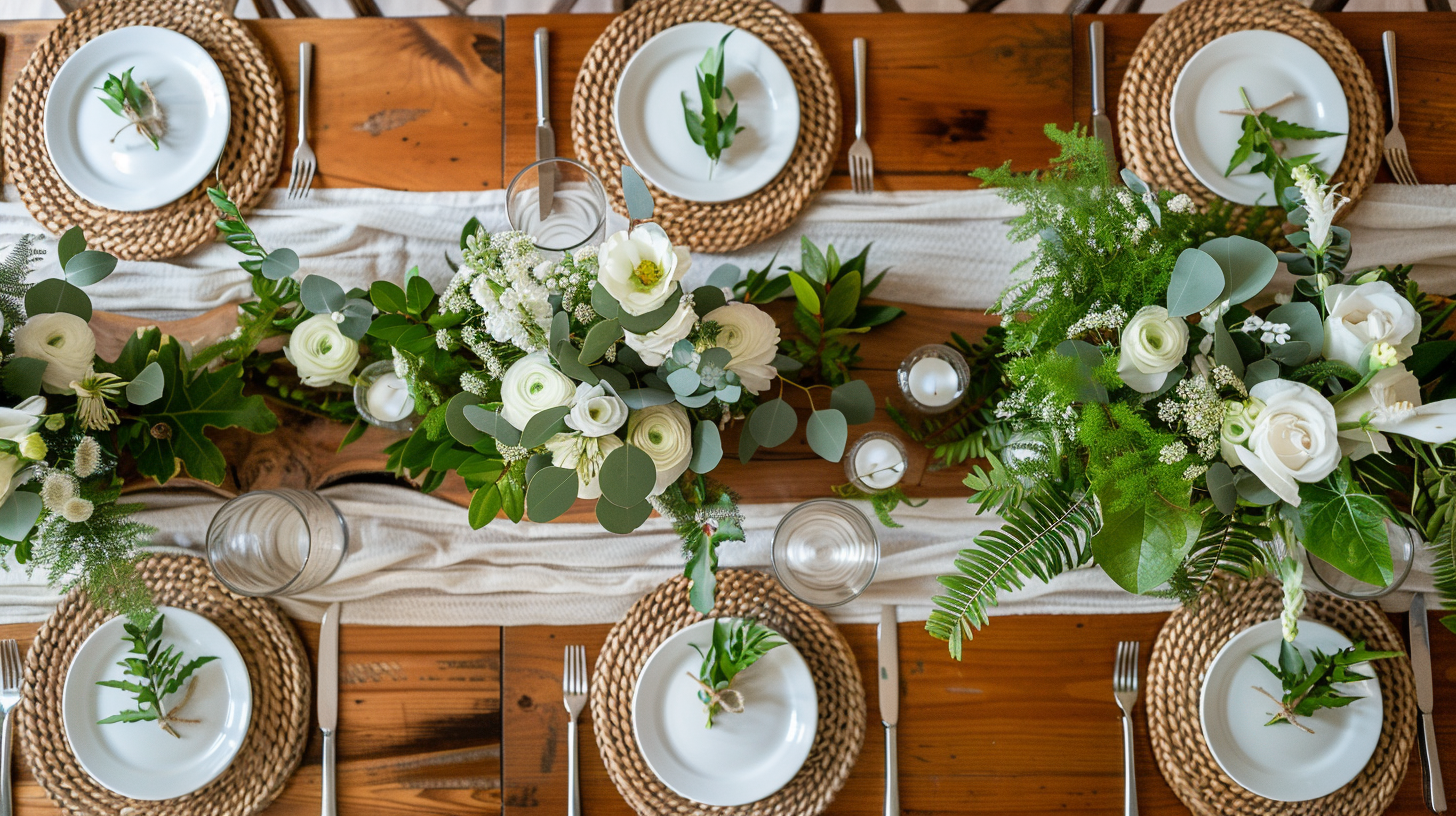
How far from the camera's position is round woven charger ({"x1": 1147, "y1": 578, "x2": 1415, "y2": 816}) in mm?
1198

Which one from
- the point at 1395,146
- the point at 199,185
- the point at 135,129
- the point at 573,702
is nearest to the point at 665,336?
the point at 573,702

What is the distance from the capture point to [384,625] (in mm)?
1233

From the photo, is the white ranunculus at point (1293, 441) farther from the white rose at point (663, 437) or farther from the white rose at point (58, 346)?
the white rose at point (58, 346)

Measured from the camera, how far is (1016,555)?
99 cm

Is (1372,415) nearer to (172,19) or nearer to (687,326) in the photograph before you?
(687,326)

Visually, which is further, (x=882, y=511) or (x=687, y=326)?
(x=882, y=511)

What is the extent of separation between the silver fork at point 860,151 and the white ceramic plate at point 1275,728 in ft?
2.88

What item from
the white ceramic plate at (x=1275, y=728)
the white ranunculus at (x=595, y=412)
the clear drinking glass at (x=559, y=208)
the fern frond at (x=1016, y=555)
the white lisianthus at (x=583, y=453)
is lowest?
the white ceramic plate at (x=1275, y=728)

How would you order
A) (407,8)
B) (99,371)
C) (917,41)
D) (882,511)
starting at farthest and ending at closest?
(407,8) → (917,41) → (882,511) → (99,371)

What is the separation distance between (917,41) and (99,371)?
1.28m

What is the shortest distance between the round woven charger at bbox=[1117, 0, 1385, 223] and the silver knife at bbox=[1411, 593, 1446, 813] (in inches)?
24.6

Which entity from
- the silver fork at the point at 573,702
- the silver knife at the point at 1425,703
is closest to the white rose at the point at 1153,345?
the silver knife at the point at 1425,703

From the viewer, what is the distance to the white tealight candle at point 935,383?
1189 mm

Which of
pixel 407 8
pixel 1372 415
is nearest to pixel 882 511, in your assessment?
pixel 1372 415
